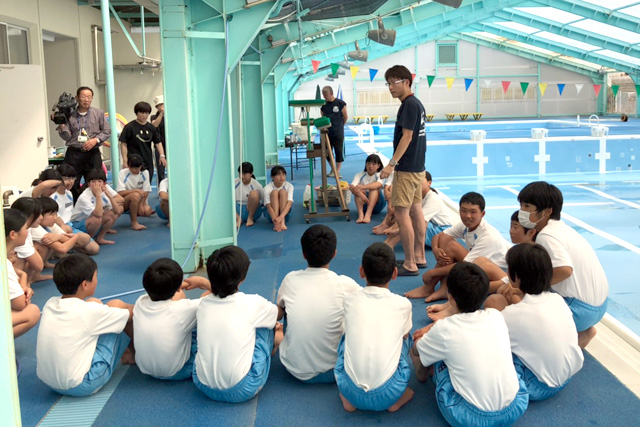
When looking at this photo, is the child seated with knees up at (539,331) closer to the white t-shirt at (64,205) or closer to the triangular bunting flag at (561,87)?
the white t-shirt at (64,205)

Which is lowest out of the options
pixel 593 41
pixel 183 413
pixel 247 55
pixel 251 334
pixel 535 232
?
pixel 183 413

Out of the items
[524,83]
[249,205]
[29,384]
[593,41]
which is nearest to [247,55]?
[249,205]

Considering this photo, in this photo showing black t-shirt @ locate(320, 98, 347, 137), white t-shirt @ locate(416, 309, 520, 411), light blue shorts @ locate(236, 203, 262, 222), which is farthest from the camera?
black t-shirt @ locate(320, 98, 347, 137)

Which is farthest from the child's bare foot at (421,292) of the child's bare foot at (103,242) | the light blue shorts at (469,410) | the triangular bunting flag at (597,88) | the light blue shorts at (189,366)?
the triangular bunting flag at (597,88)

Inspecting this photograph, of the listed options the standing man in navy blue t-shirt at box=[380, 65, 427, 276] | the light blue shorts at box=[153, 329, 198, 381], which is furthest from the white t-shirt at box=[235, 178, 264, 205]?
the light blue shorts at box=[153, 329, 198, 381]

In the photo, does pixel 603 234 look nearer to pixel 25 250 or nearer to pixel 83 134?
pixel 83 134

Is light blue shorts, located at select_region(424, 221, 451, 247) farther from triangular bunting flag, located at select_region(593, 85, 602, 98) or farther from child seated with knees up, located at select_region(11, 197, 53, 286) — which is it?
triangular bunting flag, located at select_region(593, 85, 602, 98)

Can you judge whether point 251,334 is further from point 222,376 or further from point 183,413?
point 183,413

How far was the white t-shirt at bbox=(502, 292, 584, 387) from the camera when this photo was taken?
3.21m

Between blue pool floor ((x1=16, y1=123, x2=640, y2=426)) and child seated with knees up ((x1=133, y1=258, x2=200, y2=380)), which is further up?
child seated with knees up ((x1=133, y1=258, x2=200, y2=380))

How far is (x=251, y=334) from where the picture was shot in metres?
3.33

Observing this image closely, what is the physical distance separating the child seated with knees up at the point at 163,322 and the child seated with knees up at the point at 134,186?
473 centimetres

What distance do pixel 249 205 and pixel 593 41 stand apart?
2489 centimetres

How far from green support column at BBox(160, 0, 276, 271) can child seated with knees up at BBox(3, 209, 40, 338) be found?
1684mm
